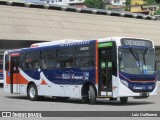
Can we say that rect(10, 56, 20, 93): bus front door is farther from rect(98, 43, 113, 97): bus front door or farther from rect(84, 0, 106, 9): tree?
rect(84, 0, 106, 9): tree

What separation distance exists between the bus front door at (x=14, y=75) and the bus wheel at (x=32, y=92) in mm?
1214

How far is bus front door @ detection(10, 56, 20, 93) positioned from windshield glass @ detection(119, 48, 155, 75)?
8241 millimetres

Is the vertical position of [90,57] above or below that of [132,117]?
above

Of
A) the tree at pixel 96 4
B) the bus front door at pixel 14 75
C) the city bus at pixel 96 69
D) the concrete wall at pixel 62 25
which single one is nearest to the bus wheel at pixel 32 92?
the city bus at pixel 96 69

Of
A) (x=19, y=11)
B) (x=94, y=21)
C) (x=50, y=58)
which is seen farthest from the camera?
(x=94, y=21)

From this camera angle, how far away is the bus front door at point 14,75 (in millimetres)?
25453

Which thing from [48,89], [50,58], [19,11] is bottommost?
[48,89]

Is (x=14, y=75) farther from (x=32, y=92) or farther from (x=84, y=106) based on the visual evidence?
(x=84, y=106)

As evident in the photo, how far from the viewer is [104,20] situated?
224 ft

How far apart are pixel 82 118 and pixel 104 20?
54986 millimetres

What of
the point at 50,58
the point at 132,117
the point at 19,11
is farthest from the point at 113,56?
the point at 19,11

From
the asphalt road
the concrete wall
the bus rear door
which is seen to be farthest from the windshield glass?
the concrete wall

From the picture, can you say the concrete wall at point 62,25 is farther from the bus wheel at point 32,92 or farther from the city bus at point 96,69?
the city bus at point 96,69

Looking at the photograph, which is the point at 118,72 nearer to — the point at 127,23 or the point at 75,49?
the point at 75,49
